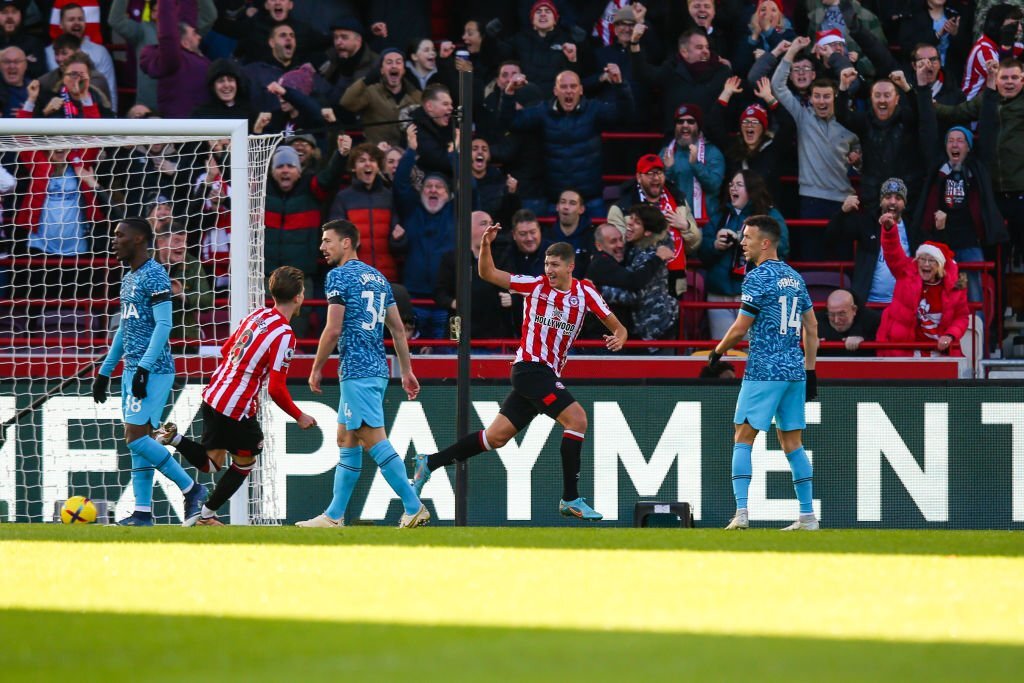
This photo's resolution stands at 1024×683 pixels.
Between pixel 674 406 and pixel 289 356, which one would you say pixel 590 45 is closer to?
pixel 674 406

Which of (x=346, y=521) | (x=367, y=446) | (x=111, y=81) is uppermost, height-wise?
(x=111, y=81)

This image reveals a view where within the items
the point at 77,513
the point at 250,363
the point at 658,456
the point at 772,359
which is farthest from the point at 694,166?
the point at 77,513

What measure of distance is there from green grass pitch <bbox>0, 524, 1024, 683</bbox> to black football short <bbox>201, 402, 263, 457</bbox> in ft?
4.46

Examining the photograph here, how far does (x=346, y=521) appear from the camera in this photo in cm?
1180

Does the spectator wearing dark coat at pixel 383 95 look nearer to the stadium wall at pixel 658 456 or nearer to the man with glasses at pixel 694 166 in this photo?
the man with glasses at pixel 694 166

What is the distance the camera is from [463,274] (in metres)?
11.0

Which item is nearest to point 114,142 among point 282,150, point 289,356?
point 282,150

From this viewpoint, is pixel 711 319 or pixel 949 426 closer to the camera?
pixel 949 426

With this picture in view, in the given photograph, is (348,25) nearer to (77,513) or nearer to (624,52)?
(624,52)

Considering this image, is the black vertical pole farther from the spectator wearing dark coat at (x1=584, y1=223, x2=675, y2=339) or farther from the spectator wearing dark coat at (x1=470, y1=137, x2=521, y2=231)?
the spectator wearing dark coat at (x1=470, y1=137, x2=521, y2=231)

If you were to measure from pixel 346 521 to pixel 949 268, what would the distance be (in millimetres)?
5316

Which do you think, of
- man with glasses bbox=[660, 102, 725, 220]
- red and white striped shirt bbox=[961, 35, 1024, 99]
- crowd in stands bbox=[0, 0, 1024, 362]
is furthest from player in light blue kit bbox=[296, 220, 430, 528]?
red and white striped shirt bbox=[961, 35, 1024, 99]

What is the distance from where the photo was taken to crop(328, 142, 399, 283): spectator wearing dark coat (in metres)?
13.5

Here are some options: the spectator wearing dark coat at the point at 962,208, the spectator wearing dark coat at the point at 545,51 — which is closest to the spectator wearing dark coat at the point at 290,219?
the spectator wearing dark coat at the point at 545,51
